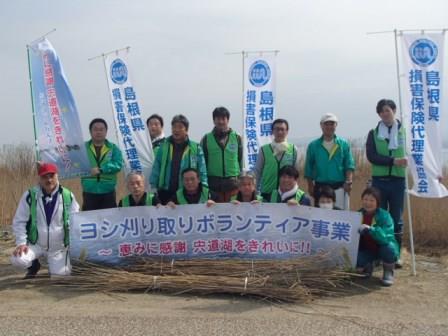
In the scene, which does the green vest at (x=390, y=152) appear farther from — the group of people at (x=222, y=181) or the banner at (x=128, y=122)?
the banner at (x=128, y=122)

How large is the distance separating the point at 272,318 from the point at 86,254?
232 cm

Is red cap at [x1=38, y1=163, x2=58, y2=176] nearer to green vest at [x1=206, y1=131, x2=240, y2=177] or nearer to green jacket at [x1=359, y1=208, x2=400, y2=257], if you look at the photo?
green vest at [x1=206, y1=131, x2=240, y2=177]

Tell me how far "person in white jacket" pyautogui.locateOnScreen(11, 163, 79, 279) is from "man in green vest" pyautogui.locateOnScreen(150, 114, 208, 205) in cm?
113

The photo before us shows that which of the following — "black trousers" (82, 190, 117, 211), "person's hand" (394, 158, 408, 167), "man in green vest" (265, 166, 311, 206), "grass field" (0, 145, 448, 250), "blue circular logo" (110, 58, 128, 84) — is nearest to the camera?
"man in green vest" (265, 166, 311, 206)

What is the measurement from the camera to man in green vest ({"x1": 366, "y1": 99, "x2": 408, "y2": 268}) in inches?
243

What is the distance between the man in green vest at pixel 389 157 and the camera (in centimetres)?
618

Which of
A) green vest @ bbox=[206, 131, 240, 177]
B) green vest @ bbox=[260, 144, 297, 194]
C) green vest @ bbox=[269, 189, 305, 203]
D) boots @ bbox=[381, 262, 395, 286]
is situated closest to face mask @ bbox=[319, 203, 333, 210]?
green vest @ bbox=[269, 189, 305, 203]

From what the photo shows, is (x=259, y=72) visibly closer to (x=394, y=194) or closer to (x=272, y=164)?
(x=272, y=164)

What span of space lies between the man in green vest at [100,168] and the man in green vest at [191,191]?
98 cm

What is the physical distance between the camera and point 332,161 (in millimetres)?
6340

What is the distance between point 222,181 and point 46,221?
214cm

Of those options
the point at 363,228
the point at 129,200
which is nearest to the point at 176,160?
the point at 129,200

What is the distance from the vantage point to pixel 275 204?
561 cm

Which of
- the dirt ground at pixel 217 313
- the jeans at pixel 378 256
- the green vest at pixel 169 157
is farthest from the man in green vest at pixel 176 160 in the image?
the jeans at pixel 378 256
